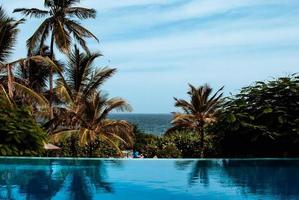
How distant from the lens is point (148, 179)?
9.49 meters

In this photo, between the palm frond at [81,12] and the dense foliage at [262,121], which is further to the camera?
the palm frond at [81,12]

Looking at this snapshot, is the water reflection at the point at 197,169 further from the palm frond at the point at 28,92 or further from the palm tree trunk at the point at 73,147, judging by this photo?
the palm tree trunk at the point at 73,147

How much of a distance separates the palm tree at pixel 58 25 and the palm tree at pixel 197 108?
5403 mm

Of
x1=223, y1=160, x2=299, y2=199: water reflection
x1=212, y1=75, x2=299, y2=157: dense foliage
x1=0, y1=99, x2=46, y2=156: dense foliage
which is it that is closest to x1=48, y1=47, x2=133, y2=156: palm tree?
x1=0, y1=99, x2=46, y2=156: dense foliage

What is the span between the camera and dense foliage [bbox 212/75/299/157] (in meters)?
11.4

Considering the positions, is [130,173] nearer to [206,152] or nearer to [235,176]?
[235,176]

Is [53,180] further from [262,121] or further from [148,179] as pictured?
[262,121]

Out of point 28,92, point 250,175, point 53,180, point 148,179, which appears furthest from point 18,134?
point 250,175

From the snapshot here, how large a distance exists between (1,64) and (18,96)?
1480 millimetres

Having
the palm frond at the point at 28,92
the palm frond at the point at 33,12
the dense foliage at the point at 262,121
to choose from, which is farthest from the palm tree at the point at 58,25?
the dense foliage at the point at 262,121

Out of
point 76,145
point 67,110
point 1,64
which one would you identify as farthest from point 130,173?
point 76,145

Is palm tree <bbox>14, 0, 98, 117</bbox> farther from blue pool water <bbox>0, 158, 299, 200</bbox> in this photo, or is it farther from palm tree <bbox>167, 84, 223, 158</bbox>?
blue pool water <bbox>0, 158, 299, 200</bbox>

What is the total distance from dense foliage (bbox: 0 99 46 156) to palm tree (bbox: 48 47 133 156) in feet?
13.1

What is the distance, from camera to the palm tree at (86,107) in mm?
17406
